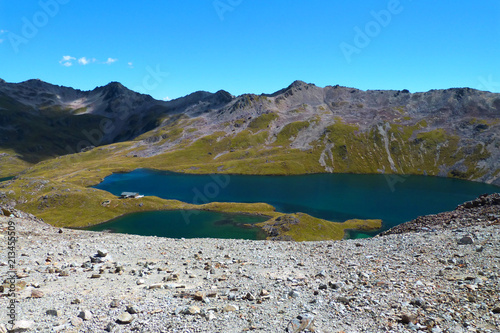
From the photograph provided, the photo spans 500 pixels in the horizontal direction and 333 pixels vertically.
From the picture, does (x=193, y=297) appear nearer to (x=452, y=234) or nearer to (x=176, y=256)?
(x=176, y=256)

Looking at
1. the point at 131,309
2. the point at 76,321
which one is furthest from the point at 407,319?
the point at 76,321

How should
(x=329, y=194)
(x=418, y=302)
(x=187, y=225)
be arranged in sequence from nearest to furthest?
(x=418, y=302)
(x=187, y=225)
(x=329, y=194)

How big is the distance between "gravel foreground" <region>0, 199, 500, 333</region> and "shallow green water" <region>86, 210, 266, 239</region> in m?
64.9

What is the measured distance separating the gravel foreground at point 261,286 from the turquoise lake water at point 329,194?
80.2 meters

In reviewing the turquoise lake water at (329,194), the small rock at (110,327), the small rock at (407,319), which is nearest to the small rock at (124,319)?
the small rock at (110,327)

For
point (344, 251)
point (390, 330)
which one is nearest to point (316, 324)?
point (390, 330)

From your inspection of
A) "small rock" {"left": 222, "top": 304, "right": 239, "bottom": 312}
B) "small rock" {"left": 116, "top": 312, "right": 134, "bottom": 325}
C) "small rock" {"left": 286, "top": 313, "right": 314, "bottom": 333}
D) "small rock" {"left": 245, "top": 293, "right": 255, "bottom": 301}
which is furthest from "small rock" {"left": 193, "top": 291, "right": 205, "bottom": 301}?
"small rock" {"left": 286, "top": 313, "right": 314, "bottom": 333}

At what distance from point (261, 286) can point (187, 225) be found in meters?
87.9

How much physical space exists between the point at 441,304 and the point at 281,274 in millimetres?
10064

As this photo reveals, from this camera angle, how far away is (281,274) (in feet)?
67.7

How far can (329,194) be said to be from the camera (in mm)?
161875

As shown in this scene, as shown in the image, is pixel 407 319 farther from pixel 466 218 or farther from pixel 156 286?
pixel 466 218

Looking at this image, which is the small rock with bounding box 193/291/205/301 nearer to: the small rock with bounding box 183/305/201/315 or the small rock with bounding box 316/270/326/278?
the small rock with bounding box 183/305/201/315

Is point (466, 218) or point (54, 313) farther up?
point (466, 218)
